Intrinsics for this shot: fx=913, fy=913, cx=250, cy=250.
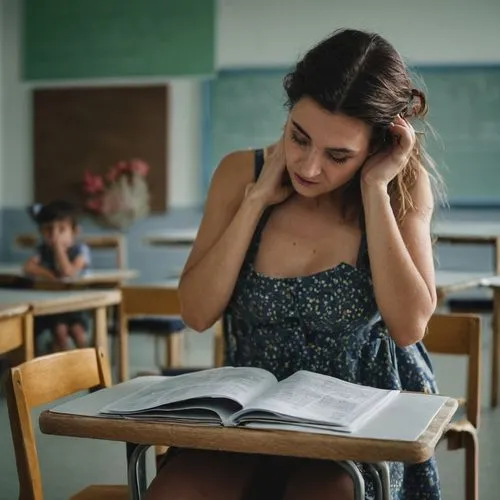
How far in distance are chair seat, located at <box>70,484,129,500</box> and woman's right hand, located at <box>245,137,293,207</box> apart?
2.07ft

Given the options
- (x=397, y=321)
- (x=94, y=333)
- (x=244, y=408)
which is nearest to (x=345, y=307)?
(x=397, y=321)

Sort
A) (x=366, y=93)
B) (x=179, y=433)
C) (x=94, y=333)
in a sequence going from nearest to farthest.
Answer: (x=179, y=433) < (x=366, y=93) < (x=94, y=333)

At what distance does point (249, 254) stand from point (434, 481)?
55 centimetres

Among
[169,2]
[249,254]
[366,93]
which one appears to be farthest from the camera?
[169,2]

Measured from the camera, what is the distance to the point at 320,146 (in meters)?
1.63

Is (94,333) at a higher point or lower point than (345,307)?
lower

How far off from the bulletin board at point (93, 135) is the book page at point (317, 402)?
640 cm

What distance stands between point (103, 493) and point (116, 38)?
6.62m

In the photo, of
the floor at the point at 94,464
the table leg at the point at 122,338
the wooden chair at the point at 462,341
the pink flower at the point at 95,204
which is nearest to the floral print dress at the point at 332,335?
the wooden chair at the point at 462,341

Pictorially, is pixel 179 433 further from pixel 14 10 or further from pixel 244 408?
pixel 14 10

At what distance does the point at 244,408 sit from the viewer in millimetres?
1267

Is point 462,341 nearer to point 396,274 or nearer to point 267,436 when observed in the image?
point 396,274

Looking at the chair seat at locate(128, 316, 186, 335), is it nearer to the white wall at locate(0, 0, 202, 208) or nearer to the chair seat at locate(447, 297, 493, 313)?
the chair seat at locate(447, 297, 493, 313)

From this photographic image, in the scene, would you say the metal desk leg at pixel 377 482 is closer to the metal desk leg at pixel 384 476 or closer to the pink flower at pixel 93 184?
the metal desk leg at pixel 384 476
